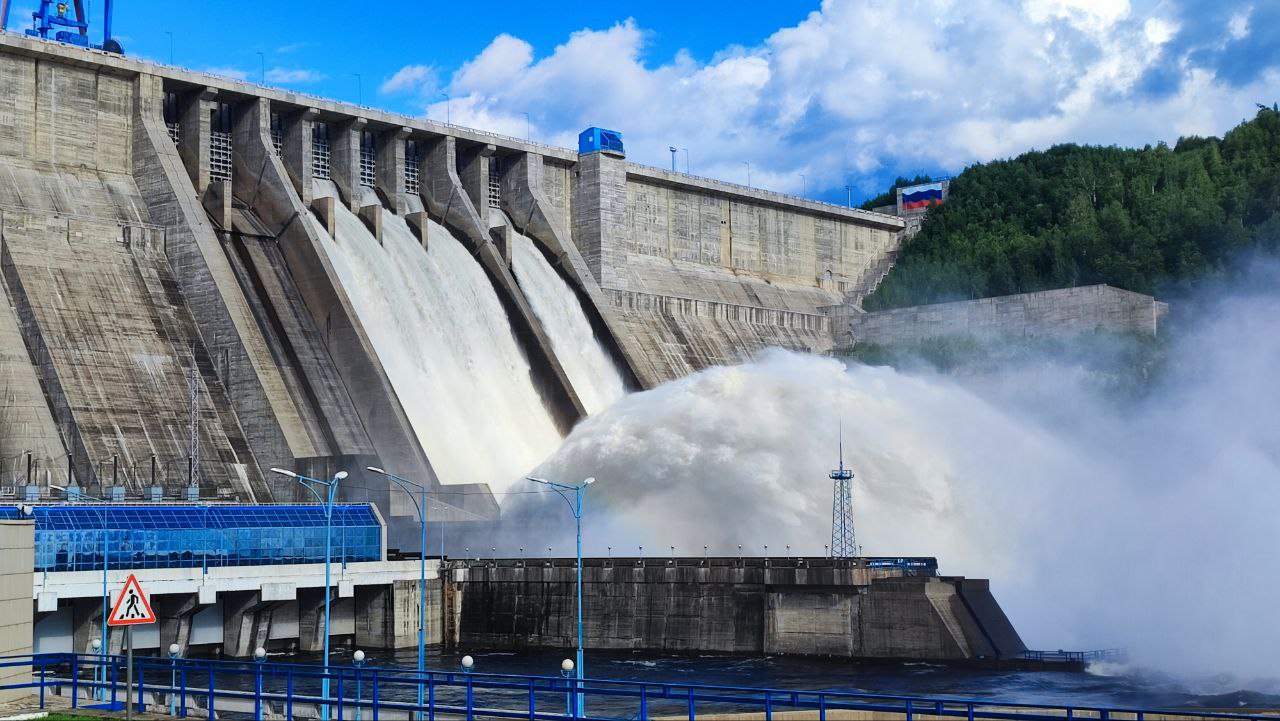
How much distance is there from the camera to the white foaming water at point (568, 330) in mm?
80812

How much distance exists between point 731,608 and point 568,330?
32856 mm

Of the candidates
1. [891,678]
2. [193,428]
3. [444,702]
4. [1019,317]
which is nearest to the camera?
[444,702]

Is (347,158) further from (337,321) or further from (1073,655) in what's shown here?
(1073,655)

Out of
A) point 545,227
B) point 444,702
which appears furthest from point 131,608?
point 545,227

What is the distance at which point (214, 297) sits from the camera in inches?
2574

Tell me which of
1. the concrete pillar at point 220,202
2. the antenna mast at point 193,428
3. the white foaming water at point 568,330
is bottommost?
the antenna mast at point 193,428

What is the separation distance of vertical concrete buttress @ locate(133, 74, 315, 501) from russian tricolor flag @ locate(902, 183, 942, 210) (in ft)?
224

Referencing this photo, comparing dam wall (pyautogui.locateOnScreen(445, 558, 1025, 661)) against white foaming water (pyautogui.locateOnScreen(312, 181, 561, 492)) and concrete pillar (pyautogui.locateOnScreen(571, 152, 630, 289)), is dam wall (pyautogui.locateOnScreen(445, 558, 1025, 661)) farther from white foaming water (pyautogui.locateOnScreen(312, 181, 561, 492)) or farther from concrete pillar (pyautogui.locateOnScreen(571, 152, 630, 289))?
concrete pillar (pyautogui.locateOnScreen(571, 152, 630, 289))

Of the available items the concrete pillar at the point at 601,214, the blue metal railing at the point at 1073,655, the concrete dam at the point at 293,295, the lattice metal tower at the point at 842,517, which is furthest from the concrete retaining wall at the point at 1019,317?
the blue metal railing at the point at 1073,655

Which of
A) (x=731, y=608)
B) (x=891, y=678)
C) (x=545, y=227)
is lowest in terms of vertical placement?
(x=891, y=678)

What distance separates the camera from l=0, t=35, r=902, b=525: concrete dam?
6031 cm

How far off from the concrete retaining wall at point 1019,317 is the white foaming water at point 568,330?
2354cm

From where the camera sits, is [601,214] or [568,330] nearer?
[568,330]

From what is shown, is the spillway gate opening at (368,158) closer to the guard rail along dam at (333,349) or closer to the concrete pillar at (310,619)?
the guard rail along dam at (333,349)
